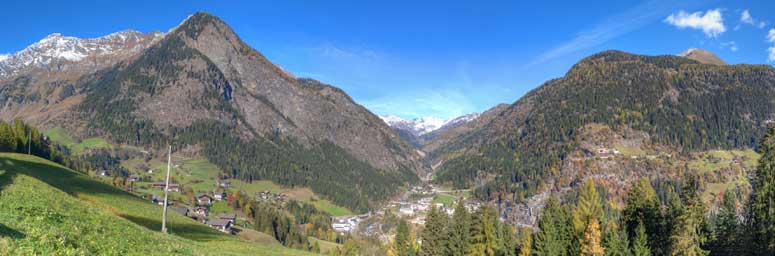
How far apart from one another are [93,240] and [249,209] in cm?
15517

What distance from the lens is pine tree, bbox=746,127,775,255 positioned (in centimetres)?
4944

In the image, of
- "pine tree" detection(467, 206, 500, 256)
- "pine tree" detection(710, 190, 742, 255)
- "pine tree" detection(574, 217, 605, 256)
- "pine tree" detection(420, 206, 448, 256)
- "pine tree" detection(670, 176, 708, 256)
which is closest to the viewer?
"pine tree" detection(670, 176, 708, 256)

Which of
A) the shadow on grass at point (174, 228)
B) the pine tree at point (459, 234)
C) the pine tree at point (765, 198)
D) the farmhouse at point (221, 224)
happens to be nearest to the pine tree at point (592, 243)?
the pine tree at point (765, 198)

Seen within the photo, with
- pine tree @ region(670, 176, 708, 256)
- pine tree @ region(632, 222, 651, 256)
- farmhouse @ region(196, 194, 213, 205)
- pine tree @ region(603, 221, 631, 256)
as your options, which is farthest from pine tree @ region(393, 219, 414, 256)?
farmhouse @ region(196, 194, 213, 205)

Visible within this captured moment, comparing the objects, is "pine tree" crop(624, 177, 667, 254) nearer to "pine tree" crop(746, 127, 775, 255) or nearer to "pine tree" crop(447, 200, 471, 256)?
"pine tree" crop(746, 127, 775, 255)

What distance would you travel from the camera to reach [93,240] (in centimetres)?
1830

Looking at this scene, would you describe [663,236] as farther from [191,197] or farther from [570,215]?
[191,197]

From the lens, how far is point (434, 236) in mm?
93938

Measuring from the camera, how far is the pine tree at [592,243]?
6700cm

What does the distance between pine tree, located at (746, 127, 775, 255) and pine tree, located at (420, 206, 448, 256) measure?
5327cm

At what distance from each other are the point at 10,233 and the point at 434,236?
85.3m

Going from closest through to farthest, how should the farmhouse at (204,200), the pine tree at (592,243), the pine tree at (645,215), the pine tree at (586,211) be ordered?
the pine tree at (592,243) < the pine tree at (645,215) < the pine tree at (586,211) < the farmhouse at (204,200)

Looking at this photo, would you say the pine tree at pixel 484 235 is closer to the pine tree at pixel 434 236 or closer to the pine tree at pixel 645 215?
the pine tree at pixel 434 236

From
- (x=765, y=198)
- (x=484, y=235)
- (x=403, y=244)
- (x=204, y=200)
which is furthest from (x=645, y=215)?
(x=204, y=200)
